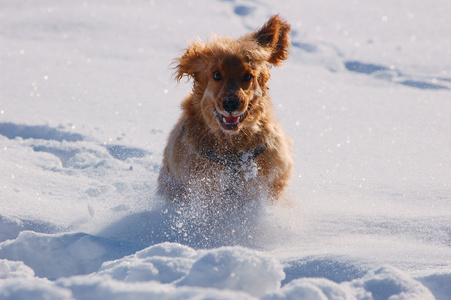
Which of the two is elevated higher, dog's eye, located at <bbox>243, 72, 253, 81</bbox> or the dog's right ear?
the dog's right ear

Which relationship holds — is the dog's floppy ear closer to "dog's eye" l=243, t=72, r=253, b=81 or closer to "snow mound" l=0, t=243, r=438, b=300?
"dog's eye" l=243, t=72, r=253, b=81

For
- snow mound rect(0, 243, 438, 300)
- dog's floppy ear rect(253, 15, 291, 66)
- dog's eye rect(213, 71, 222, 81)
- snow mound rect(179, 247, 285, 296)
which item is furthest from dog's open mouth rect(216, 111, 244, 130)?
snow mound rect(179, 247, 285, 296)

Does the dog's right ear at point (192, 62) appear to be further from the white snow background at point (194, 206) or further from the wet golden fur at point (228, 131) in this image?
the white snow background at point (194, 206)

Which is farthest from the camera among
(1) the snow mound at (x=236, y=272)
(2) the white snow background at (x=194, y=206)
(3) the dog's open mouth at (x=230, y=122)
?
(3) the dog's open mouth at (x=230, y=122)

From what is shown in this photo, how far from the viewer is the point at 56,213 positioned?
366cm

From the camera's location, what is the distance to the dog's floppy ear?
14.0 ft

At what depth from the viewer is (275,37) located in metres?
4.31

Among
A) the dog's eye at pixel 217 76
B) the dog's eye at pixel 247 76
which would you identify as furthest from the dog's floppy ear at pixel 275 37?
the dog's eye at pixel 217 76

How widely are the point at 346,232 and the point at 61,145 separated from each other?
3.72 m

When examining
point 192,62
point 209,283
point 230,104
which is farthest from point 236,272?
point 192,62

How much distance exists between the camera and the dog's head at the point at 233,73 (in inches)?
145

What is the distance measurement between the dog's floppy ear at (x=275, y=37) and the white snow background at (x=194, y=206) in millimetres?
1394

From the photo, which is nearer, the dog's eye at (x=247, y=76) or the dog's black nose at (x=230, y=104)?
the dog's black nose at (x=230, y=104)

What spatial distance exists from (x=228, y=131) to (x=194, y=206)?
719 millimetres
